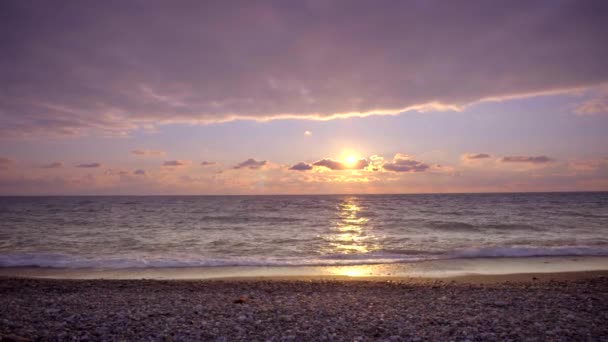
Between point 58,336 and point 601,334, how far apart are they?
10.9m

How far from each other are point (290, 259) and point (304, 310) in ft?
36.1

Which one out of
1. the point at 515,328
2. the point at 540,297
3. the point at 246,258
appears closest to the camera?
the point at 515,328

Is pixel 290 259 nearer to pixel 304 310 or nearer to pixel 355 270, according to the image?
pixel 355 270

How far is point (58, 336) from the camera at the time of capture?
7.54 m

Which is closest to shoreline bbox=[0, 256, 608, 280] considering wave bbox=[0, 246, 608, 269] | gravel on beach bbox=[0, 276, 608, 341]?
wave bbox=[0, 246, 608, 269]

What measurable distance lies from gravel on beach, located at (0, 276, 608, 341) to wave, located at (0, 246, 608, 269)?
506cm

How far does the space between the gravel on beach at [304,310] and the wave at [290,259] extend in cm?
506

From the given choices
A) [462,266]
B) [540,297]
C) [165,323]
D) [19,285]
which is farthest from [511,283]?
[19,285]

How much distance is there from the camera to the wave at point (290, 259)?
63.8 feet

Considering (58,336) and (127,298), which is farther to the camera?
(127,298)

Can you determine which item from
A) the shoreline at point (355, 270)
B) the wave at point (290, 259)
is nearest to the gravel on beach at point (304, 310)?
the shoreline at point (355, 270)

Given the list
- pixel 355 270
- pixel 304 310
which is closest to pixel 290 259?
pixel 355 270

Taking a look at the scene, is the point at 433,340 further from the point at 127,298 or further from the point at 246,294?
→ the point at 127,298

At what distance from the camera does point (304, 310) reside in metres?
9.79
